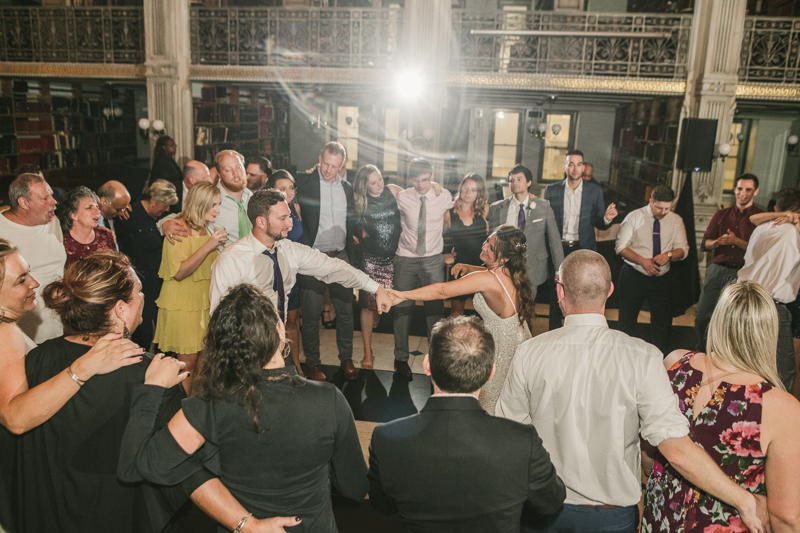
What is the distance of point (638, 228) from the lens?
4.22 meters

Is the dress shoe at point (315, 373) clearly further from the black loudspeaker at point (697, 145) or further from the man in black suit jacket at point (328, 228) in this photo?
the black loudspeaker at point (697, 145)

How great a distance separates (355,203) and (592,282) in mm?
2687

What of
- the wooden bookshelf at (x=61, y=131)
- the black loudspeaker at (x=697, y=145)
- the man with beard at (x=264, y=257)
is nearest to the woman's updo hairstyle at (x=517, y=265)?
the man with beard at (x=264, y=257)

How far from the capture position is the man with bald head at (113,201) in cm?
386

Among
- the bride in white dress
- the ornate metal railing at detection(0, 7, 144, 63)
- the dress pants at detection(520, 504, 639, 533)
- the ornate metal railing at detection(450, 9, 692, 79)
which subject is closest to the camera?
the dress pants at detection(520, 504, 639, 533)

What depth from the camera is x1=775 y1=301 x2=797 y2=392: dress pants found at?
336cm

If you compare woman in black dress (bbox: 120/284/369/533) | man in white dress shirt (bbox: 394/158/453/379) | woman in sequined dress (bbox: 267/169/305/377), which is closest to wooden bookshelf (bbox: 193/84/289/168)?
woman in sequined dress (bbox: 267/169/305/377)

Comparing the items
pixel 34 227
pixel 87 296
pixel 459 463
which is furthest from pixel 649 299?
pixel 34 227

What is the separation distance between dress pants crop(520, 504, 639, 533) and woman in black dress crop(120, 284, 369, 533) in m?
0.77

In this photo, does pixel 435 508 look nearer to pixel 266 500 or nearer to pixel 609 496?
pixel 266 500

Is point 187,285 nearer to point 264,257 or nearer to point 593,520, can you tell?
point 264,257

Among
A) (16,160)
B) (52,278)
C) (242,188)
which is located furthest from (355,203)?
(16,160)

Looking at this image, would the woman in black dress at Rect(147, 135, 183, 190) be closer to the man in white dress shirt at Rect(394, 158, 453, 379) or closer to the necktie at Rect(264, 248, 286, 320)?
the man in white dress shirt at Rect(394, 158, 453, 379)

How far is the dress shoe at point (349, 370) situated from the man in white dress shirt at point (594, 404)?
8.26 feet
